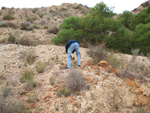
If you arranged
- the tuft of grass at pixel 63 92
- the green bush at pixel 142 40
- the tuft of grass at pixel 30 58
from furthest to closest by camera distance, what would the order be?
the green bush at pixel 142 40
the tuft of grass at pixel 30 58
the tuft of grass at pixel 63 92

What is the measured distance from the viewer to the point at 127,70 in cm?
441

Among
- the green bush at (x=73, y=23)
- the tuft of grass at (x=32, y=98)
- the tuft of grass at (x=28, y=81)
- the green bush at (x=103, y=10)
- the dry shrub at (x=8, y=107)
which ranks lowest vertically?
the tuft of grass at (x=32, y=98)

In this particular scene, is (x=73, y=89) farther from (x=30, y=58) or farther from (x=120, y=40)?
(x=120, y=40)

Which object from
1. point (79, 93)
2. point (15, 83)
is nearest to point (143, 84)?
point (79, 93)

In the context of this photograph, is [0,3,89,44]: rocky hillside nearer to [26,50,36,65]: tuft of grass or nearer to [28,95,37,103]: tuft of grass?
[26,50,36,65]: tuft of grass

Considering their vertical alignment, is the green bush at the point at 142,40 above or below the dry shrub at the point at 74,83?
above

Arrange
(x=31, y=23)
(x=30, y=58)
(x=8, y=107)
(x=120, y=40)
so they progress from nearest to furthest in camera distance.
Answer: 1. (x=8, y=107)
2. (x=30, y=58)
3. (x=120, y=40)
4. (x=31, y=23)

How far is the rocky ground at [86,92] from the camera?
10.1 feet

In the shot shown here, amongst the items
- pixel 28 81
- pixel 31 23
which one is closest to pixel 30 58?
pixel 28 81

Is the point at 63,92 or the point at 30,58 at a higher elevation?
the point at 30,58

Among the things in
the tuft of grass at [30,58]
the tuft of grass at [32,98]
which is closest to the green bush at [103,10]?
the tuft of grass at [30,58]

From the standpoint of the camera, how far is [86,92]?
135 inches

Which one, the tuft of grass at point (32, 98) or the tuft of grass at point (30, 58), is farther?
the tuft of grass at point (30, 58)

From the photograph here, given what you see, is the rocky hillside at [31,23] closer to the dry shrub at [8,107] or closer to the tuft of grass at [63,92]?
the tuft of grass at [63,92]
